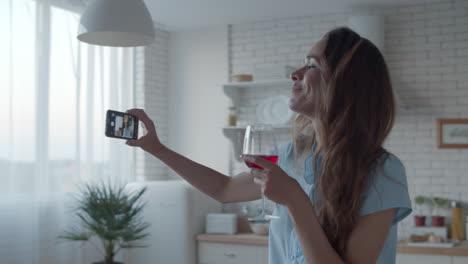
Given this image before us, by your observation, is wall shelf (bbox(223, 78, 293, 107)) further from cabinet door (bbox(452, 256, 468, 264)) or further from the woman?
the woman

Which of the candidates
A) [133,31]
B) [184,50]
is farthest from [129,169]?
[133,31]

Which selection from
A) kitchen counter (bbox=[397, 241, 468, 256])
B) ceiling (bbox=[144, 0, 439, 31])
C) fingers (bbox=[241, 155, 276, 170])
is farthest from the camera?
ceiling (bbox=[144, 0, 439, 31])

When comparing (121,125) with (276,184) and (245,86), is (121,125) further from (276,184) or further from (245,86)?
(245,86)

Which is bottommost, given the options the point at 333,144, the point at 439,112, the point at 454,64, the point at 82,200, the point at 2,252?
the point at 2,252

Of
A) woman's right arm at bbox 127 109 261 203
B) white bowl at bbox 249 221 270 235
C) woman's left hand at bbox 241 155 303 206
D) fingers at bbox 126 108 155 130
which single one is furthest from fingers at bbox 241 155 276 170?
white bowl at bbox 249 221 270 235

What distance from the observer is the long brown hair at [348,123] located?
4.61 ft

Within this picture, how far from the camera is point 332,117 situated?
58.1 inches

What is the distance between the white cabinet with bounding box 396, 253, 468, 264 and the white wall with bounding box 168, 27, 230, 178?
1945 mm

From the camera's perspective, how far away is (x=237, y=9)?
5156 mm

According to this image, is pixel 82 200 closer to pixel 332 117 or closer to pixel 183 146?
pixel 183 146

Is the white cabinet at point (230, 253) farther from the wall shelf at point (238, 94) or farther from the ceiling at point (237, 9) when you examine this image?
the ceiling at point (237, 9)

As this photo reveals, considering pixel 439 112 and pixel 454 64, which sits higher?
pixel 454 64

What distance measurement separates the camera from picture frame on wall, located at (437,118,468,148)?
4.79 meters

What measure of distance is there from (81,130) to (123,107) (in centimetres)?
61
